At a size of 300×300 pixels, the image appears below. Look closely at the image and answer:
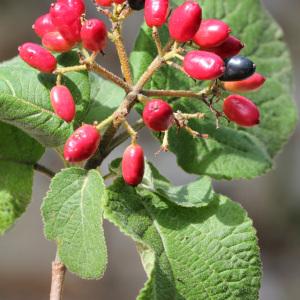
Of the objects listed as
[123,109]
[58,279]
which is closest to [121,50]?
[123,109]

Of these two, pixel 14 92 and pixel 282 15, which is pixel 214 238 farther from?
pixel 282 15

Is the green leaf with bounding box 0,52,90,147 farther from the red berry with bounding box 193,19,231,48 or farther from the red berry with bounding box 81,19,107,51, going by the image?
the red berry with bounding box 193,19,231,48

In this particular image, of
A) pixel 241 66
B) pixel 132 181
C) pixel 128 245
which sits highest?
pixel 241 66

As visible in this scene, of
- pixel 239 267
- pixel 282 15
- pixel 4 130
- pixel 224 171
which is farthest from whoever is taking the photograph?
pixel 282 15

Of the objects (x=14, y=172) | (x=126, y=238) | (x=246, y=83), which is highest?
(x=246, y=83)

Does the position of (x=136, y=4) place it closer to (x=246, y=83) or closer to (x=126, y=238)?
(x=246, y=83)

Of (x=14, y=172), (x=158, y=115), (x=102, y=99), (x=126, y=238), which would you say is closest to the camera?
(x=158, y=115)

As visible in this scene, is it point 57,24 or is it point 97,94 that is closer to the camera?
point 57,24

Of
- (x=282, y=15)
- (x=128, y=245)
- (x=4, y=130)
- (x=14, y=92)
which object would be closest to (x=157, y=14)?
(x=14, y=92)
